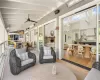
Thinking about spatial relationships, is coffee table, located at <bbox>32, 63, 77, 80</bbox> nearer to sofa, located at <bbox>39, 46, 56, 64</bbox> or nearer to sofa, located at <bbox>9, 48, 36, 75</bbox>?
sofa, located at <bbox>9, 48, 36, 75</bbox>

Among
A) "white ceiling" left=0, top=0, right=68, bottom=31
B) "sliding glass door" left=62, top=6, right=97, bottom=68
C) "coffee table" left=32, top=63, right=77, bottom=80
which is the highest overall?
"white ceiling" left=0, top=0, right=68, bottom=31

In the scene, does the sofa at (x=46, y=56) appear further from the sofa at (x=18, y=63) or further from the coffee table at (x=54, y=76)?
the coffee table at (x=54, y=76)

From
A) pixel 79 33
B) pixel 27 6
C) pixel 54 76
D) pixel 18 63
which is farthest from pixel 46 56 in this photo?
pixel 79 33

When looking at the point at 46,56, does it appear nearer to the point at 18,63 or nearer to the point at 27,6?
the point at 18,63

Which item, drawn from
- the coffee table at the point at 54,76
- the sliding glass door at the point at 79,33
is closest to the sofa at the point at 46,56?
the coffee table at the point at 54,76

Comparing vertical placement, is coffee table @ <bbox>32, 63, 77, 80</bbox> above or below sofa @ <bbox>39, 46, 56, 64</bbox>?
below

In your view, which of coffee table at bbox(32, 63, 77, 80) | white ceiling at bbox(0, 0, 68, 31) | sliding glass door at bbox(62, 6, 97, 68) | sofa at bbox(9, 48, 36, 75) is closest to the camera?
coffee table at bbox(32, 63, 77, 80)

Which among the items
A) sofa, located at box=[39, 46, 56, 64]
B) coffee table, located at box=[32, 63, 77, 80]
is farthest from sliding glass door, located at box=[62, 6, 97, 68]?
coffee table, located at box=[32, 63, 77, 80]

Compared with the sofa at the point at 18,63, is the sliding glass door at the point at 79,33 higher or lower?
higher

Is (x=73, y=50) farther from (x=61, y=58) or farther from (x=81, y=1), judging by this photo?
(x=81, y=1)

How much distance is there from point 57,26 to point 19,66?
10.8 ft

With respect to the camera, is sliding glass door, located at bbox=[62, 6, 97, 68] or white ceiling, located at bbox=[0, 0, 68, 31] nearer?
white ceiling, located at bbox=[0, 0, 68, 31]

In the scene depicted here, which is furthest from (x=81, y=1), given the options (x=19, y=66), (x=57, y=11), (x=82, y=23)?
(x=82, y=23)

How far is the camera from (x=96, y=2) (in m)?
3.17
